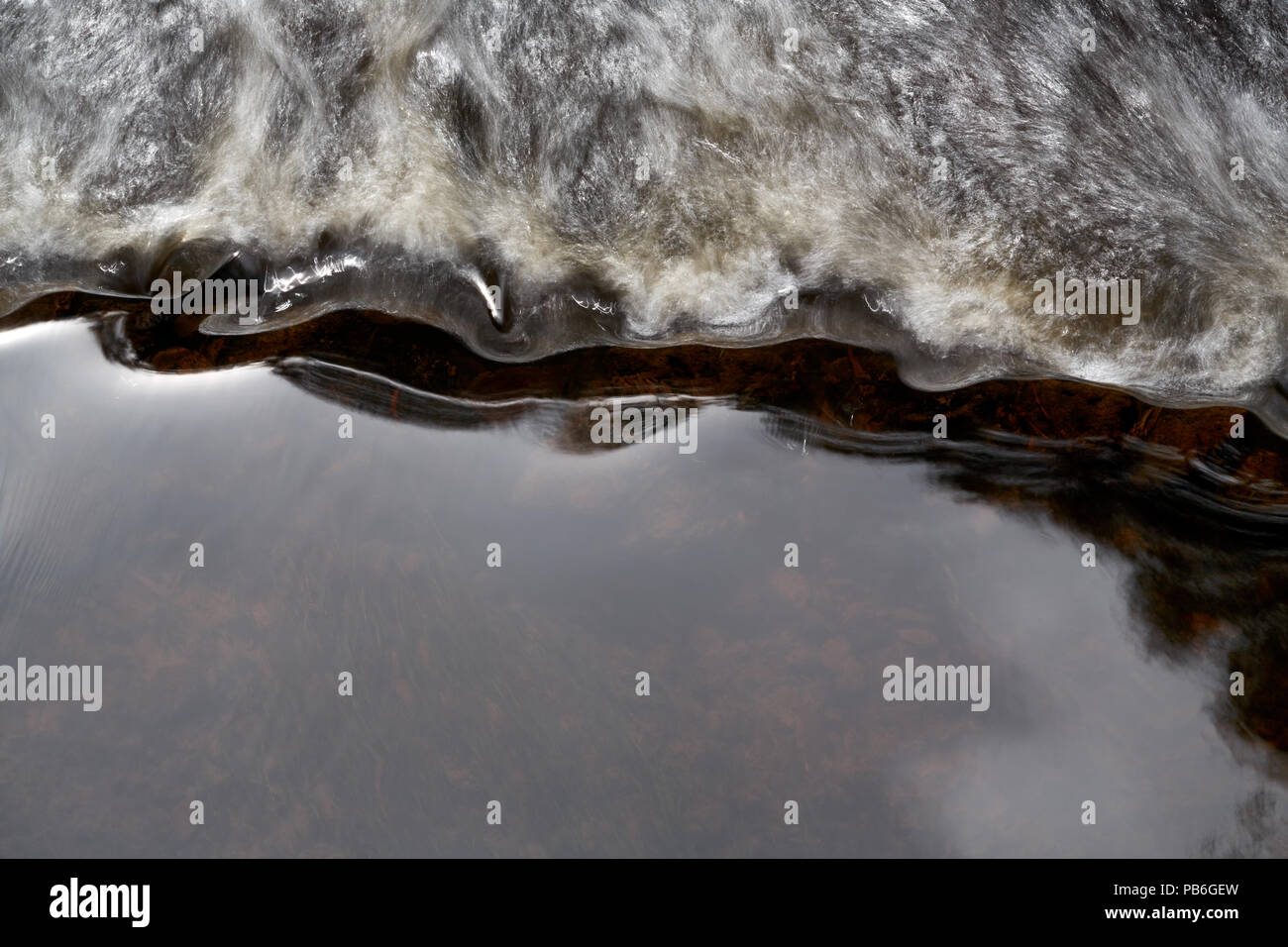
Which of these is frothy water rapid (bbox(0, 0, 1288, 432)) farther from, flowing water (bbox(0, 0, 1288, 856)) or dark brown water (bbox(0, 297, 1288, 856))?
dark brown water (bbox(0, 297, 1288, 856))

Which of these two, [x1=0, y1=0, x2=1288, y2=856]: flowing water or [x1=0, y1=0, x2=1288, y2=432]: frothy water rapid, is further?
[x1=0, y1=0, x2=1288, y2=432]: frothy water rapid

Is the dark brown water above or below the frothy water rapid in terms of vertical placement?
below

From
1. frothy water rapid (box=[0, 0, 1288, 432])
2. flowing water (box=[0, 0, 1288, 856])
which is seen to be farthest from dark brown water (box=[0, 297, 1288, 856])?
frothy water rapid (box=[0, 0, 1288, 432])

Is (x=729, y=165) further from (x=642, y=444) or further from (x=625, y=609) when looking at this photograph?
(x=625, y=609)
